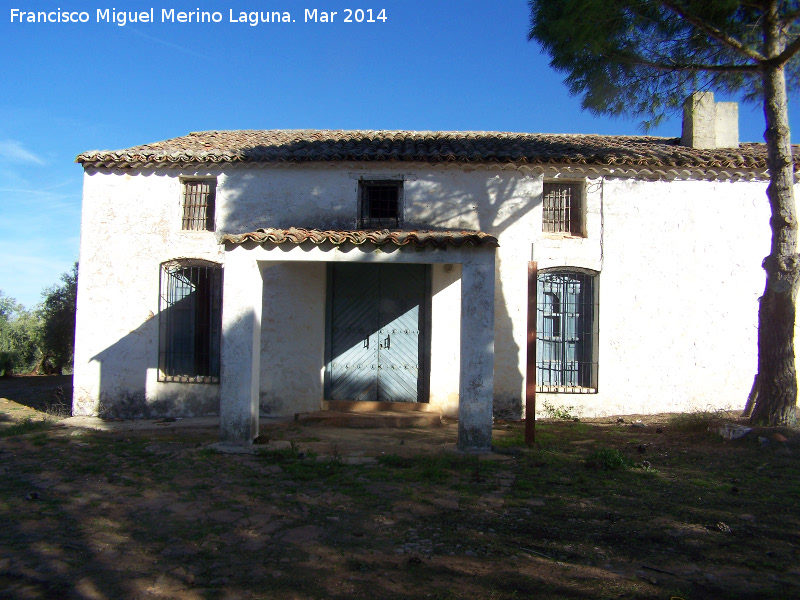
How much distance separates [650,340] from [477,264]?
171 inches

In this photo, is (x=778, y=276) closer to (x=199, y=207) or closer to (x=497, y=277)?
(x=497, y=277)

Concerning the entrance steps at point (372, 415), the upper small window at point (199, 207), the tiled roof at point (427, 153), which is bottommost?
the entrance steps at point (372, 415)

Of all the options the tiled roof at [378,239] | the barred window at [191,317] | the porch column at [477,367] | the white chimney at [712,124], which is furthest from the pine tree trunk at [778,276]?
the barred window at [191,317]

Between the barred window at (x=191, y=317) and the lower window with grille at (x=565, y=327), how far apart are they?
6.04m

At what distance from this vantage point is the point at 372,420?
8.94 m

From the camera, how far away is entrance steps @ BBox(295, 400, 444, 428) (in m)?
8.96

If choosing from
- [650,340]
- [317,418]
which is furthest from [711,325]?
[317,418]

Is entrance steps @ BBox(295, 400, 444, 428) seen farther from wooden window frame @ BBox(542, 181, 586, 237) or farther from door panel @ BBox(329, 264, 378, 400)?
wooden window frame @ BBox(542, 181, 586, 237)

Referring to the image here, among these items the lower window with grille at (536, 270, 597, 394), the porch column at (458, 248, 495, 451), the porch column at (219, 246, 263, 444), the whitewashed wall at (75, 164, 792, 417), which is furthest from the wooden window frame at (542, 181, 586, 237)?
the porch column at (219, 246, 263, 444)

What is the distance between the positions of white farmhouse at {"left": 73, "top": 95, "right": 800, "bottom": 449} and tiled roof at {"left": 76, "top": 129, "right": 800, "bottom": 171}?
2.1 inches

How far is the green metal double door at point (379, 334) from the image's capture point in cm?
980

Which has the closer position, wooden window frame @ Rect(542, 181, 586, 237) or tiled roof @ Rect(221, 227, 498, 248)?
tiled roof @ Rect(221, 227, 498, 248)

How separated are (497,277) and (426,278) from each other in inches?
50.6

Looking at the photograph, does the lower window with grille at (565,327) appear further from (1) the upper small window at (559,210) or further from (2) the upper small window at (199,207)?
(2) the upper small window at (199,207)
